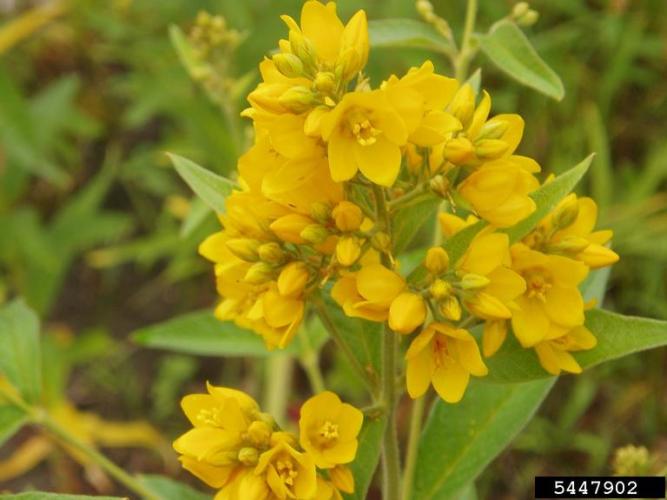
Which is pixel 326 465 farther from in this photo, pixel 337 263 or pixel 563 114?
pixel 563 114

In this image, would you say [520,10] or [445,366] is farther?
[520,10]

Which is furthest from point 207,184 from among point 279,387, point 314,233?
point 279,387

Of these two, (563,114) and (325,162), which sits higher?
(325,162)

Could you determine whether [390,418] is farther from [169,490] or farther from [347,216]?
[169,490]

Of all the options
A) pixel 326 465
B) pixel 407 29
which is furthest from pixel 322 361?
pixel 326 465

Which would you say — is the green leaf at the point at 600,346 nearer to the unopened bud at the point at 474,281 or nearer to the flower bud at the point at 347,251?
the unopened bud at the point at 474,281

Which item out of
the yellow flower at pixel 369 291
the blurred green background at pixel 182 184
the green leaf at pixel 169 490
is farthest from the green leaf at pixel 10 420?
the blurred green background at pixel 182 184

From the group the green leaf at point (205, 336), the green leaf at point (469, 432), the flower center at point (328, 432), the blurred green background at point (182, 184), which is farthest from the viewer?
the blurred green background at point (182, 184)
